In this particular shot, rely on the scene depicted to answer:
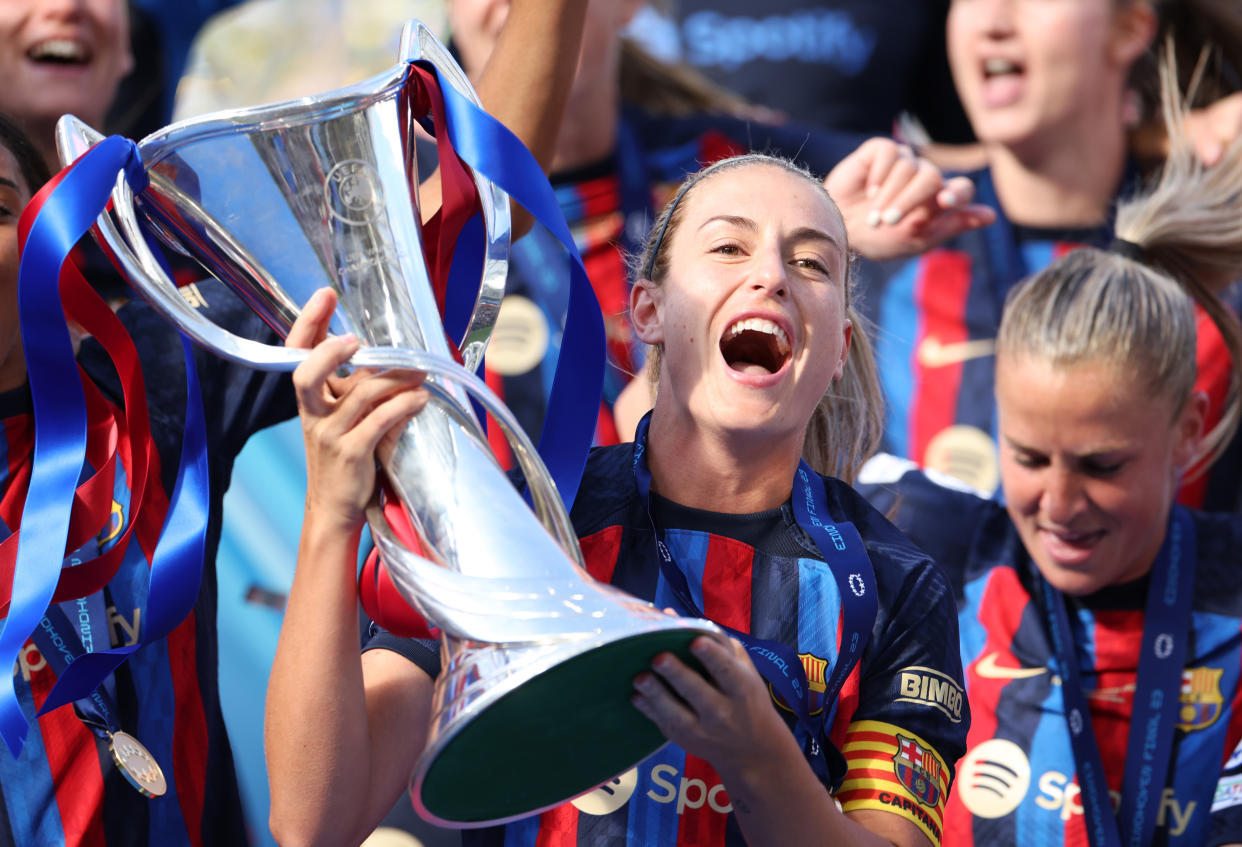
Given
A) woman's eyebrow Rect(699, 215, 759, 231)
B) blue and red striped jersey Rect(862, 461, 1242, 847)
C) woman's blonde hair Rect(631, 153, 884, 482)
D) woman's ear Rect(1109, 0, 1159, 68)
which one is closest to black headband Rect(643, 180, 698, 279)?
woman's blonde hair Rect(631, 153, 884, 482)

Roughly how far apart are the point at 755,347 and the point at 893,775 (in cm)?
57

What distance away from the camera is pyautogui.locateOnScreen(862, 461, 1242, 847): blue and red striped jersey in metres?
2.36

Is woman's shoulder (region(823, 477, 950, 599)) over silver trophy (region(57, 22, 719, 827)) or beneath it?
beneath

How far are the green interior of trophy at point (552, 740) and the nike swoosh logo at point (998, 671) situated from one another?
1226mm

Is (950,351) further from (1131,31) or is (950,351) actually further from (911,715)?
(911,715)

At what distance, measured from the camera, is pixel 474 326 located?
175 cm

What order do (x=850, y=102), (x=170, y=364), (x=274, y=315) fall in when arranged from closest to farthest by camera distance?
(x=274, y=315), (x=170, y=364), (x=850, y=102)

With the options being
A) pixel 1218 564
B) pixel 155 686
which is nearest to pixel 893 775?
pixel 155 686

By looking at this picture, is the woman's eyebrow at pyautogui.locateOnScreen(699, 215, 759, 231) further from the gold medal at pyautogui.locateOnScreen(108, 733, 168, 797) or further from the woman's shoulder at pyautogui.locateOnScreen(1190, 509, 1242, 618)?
the woman's shoulder at pyautogui.locateOnScreen(1190, 509, 1242, 618)

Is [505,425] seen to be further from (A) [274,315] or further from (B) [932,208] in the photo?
(B) [932,208]

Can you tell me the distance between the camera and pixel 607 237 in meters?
3.38

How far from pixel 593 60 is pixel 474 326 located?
1779 millimetres

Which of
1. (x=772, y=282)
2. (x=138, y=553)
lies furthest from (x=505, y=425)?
(x=138, y=553)

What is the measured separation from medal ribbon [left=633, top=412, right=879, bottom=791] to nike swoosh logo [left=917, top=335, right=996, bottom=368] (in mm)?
1646
